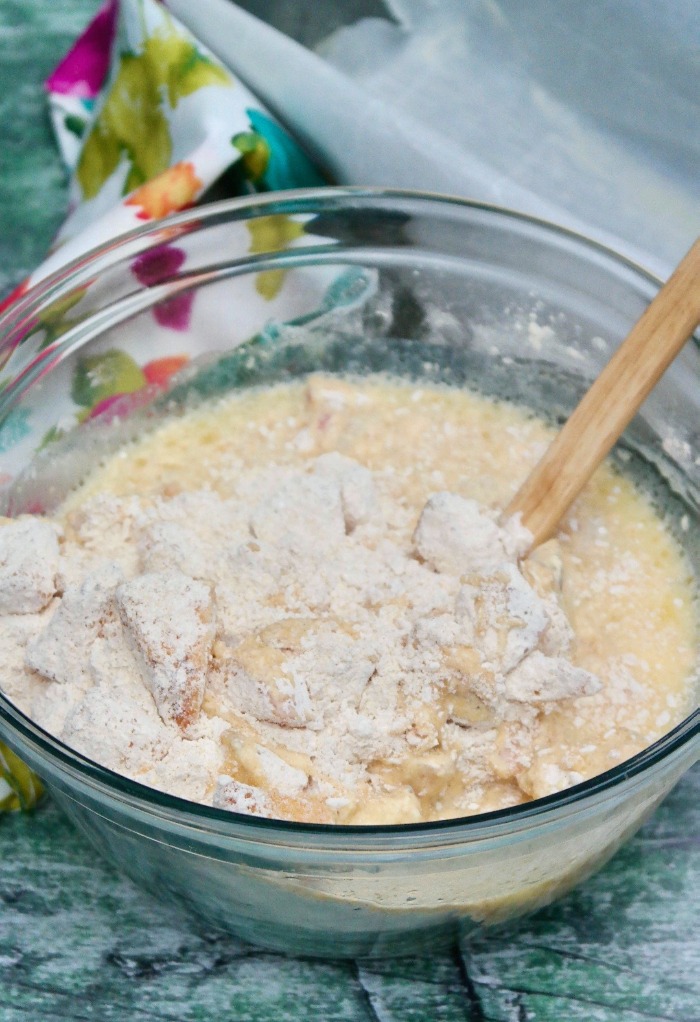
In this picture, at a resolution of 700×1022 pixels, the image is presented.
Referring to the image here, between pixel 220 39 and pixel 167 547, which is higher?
pixel 220 39

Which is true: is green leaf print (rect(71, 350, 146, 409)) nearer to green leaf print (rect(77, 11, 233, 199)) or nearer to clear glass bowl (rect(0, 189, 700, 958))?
clear glass bowl (rect(0, 189, 700, 958))

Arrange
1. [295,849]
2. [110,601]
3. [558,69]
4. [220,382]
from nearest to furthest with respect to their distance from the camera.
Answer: [295,849], [110,601], [220,382], [558,69]

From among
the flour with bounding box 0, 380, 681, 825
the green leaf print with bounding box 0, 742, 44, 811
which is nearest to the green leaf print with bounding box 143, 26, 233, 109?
the flour with bounding box 0, 380, 681, 825

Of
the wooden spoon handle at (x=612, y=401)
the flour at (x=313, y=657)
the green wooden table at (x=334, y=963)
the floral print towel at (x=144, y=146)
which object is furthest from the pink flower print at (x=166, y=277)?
the green wooden table at (x=334, y=963)

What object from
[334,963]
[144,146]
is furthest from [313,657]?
[144,146]

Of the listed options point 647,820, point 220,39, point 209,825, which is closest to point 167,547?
point 209,825

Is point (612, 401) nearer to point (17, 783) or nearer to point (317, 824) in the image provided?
point (317, 824)

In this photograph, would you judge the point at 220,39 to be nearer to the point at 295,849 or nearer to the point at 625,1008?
the point at 295,849

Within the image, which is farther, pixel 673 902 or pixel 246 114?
pixel 246 114
